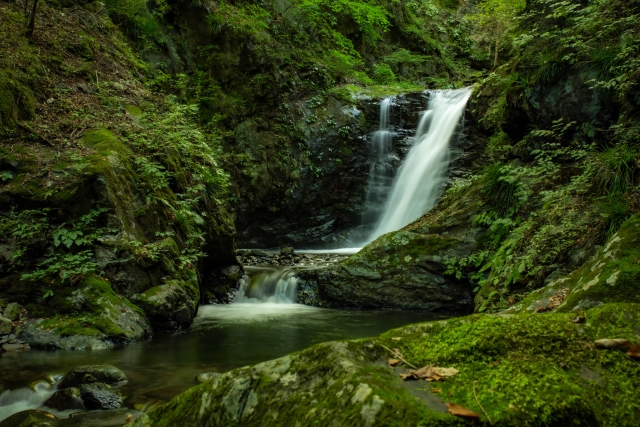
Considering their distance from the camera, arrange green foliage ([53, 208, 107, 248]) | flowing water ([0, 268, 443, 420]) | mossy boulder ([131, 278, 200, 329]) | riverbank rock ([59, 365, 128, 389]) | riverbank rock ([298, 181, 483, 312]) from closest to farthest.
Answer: riverbank rock ([59, 365, 128, 389]) < flowing water ([0, 268, 443, 420]) < green foliage ([53, 208, 107, 248]) < mossy boulder ([131, 278, 200, 329]) < riverbank rock ([298, 181, 483, 312])

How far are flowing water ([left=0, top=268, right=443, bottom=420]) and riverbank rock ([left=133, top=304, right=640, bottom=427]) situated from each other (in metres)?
3.02

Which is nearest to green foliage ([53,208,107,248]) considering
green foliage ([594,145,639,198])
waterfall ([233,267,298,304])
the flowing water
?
the flowing water

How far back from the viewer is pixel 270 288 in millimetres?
10664

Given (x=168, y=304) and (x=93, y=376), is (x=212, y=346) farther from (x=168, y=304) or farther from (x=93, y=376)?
(x=93, y=376)

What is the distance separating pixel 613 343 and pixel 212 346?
19.0 feet

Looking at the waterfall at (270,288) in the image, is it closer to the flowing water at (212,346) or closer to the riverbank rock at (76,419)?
the flowing water at (212,346)

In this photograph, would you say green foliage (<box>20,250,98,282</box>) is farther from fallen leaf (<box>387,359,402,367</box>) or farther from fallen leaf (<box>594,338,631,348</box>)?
fallen leaf (<box>594,338,631,348</box>)

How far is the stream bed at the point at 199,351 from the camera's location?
4.86 m

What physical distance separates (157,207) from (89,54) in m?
5.66

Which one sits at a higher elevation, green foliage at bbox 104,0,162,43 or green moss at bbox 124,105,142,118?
green foliage at bbox 104,0,162,43

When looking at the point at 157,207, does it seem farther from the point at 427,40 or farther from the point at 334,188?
the point at 427,40

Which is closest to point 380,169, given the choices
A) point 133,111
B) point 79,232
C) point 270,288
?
point 270,288

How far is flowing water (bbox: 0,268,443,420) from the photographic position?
193 inches

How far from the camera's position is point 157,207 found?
8492 mm
